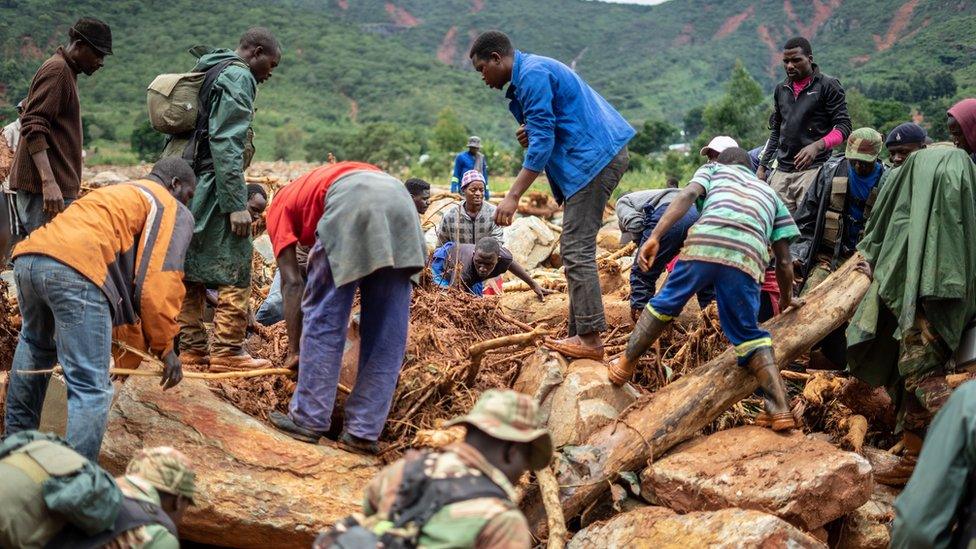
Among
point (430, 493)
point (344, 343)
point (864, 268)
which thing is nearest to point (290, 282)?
point (344, 343)

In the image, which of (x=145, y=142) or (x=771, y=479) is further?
(x=145, y=142)

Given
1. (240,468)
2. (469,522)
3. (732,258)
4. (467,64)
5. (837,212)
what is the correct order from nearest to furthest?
(469,522) → (240,468) → (732,258) → (837,212) → (467,64)

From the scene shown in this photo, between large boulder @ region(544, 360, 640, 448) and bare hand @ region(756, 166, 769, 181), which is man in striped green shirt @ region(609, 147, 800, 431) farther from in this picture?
bare hand @ region(756, 166, 769, 181)

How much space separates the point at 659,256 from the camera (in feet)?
21.5

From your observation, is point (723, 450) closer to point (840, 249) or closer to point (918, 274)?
point (918, 274)

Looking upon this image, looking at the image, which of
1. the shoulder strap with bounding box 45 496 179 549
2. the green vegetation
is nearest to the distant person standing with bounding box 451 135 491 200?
the shoulder strap with bounding box 45 496 179 549

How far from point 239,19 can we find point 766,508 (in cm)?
5112

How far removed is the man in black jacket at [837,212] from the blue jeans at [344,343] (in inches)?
134

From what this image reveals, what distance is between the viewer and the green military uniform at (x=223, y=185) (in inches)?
215

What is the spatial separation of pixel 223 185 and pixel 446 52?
64899mm

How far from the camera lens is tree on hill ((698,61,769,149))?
25.9 metres

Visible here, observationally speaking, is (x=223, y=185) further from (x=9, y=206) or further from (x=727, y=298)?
(x=727, y=298)

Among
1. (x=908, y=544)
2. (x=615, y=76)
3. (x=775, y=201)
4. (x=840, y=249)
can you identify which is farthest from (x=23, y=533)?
(x=615, y=76)

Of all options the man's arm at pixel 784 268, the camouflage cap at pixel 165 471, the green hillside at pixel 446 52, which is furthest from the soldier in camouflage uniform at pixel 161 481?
the green hillside at pixel 446 52
